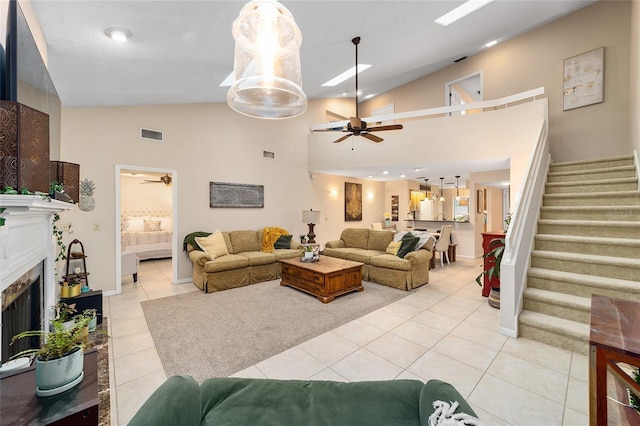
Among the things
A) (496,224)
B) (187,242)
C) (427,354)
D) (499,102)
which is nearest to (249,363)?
(427,354)

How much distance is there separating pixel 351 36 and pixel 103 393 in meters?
4.68

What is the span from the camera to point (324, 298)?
3.95m

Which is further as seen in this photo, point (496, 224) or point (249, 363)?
point (496, 224)

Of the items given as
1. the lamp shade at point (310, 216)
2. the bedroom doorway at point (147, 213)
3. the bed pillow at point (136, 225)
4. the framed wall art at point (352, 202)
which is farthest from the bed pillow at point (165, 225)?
the framed wall art at point (352, 202)

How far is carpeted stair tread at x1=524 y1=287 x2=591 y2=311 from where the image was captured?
269 cm

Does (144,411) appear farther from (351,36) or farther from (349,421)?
(351,36)

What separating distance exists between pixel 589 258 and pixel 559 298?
0.60 m

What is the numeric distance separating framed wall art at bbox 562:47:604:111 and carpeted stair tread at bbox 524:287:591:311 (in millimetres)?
4262

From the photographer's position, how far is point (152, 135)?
4.81m

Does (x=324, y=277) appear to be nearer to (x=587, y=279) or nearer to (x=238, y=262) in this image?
(x=238, y=262)

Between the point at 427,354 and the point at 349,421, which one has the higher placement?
the point at 349,421

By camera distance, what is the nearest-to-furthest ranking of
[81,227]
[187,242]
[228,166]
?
[81,227], [187,242], [228,166]

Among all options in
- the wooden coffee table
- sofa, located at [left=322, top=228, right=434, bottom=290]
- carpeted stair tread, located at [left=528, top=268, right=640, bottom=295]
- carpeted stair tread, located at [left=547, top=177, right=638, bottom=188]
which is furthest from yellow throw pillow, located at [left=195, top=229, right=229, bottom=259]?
carpeted stair tread, located at [left=547, top=177, right=638, bottom=188]

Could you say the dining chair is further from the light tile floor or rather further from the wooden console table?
the wooden console table
